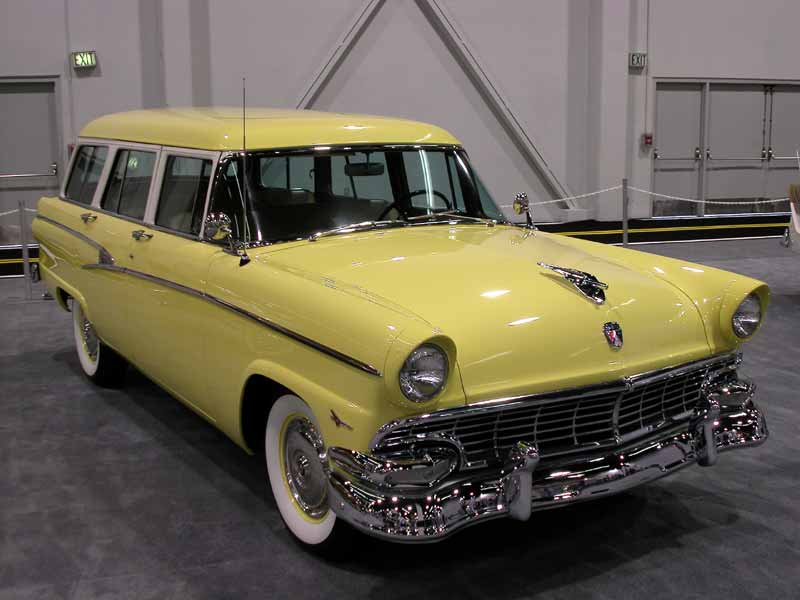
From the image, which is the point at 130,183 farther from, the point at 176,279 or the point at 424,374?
the point at 424,374

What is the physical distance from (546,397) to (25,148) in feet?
32.9

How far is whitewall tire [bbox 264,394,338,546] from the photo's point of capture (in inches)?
128

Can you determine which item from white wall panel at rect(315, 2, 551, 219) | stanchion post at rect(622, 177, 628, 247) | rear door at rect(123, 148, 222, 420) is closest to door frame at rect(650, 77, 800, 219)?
white wall panel at rect(315, 2, 551, 219)

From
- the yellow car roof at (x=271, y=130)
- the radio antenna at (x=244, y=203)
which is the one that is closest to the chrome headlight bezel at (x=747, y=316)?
the yellow car roof at (x=271, y=130)

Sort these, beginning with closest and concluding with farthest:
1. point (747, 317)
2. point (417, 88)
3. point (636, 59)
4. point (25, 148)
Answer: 1. point (747, 317)
2. point (25, 148)
3. point (417, 88)
4. point (636, 59)

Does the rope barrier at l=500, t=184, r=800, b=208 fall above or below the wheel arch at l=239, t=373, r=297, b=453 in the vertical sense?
above

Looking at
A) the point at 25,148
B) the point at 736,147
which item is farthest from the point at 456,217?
the point at 736,147

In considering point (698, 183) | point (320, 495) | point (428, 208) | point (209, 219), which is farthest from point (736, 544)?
point (698, 183)

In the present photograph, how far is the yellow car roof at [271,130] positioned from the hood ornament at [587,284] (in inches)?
55.5

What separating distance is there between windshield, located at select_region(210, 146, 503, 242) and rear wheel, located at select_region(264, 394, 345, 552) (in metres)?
0.88

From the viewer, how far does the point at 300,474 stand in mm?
3414

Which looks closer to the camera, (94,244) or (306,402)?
(306,402)

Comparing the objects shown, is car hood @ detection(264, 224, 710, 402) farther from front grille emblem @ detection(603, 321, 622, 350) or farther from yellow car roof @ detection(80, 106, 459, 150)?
yellow car roof @ detection(80, 106, 459, 150)

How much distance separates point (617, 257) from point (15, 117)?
30.8 ft
